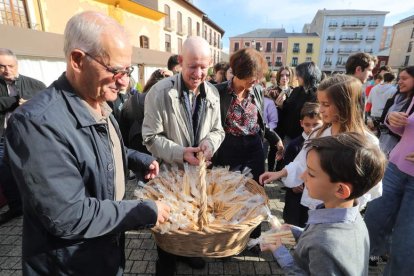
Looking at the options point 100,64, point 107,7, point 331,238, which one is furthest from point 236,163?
point 107,7

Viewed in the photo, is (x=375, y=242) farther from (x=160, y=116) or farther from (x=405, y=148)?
(x=160, y=116)

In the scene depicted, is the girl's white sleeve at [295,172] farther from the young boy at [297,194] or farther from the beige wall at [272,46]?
the beige wall at [272,46]

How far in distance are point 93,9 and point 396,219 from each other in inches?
610

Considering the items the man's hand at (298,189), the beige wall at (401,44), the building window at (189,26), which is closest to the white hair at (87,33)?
the man's hand at (298,189)

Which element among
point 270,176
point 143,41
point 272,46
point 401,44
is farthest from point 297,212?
point 272,46

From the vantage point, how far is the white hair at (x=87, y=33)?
3.36ft

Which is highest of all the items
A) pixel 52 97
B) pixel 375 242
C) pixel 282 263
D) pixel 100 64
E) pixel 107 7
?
pixel 107 7

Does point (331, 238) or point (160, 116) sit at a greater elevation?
point (160, 116)

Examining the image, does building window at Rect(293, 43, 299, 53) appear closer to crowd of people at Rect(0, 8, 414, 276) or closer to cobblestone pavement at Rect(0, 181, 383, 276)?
crowd of people at Rect(0, 8, 414, 276)

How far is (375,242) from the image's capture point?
220 cm

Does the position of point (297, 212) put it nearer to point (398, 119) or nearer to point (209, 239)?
point (398, 119)

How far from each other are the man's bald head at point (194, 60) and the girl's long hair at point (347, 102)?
102cm

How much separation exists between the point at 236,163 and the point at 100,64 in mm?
→ 1886

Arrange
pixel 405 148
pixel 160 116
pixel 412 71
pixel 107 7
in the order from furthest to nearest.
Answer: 1. pixel 107 7
2. pixel 412 71
3. pixel 160 116
4. pixel 405 148
